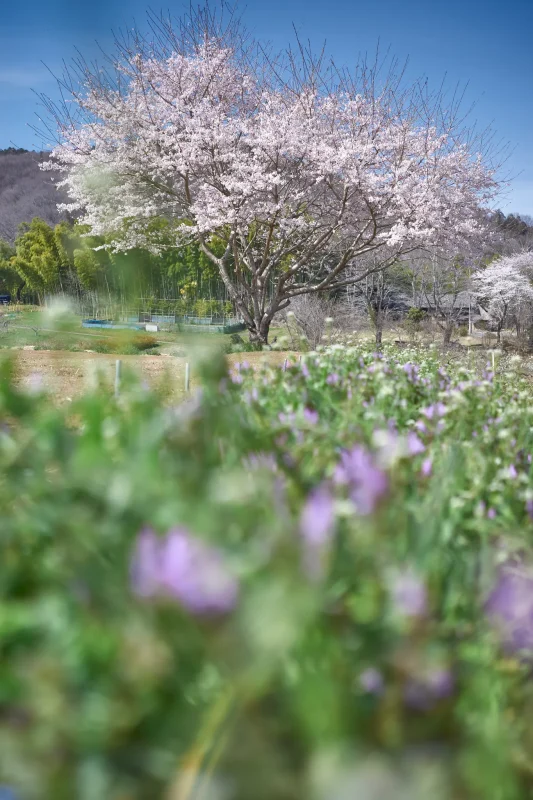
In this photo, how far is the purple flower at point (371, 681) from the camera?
683 mm

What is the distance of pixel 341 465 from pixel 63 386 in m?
6.62

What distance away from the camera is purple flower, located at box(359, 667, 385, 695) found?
68 centimetres

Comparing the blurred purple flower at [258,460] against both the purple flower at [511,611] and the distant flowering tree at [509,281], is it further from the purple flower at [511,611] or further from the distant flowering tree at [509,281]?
the distant flowering tree at [509,281]

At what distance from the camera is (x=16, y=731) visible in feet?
2.11

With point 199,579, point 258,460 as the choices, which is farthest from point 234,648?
point 258,460

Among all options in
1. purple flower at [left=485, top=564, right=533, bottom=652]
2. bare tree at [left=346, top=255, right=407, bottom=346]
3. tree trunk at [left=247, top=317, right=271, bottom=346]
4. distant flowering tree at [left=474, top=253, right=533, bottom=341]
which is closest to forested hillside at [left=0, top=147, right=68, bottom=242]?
bare tree at [left=346, top=255, right=407, bottom=346]

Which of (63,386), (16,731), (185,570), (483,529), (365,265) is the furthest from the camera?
(365,265)

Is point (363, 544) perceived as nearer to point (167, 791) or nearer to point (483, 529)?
point (167, 791)

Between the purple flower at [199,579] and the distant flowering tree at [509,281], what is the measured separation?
2856 centimetres

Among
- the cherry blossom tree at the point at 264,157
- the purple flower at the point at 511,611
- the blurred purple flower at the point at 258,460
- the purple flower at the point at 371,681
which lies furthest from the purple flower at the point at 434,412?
the cherry blossom tree at the point at 264,157

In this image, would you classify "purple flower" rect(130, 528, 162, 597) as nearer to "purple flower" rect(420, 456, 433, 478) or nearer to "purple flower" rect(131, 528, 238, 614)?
"purple flower" rect(131, 528, 238, 614)

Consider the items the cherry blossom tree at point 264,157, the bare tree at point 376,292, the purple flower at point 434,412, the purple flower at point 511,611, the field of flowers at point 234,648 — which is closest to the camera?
the field of flowers at point 234,648

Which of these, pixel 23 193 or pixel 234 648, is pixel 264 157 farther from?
pixel 23 193

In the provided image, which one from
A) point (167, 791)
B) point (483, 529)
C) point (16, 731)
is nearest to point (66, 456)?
point (16, 731)
